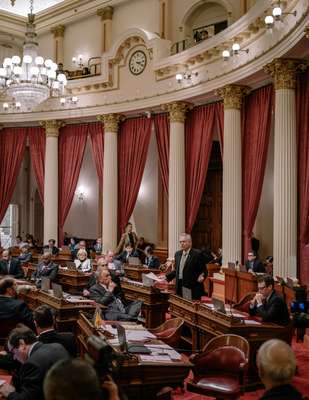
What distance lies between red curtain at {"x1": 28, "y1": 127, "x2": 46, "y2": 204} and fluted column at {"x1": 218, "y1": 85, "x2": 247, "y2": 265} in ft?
22.1

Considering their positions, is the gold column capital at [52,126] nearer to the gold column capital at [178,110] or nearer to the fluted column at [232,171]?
the gold column capital at [178,110]

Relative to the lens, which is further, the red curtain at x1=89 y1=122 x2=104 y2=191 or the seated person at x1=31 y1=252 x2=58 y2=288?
the red curtain at x1=89 y1=122 x2=104 y2=191

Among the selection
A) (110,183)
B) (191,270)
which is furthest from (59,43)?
(191,270)

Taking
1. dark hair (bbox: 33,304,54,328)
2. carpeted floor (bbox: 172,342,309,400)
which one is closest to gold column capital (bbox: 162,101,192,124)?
carpeted floor (bbox: 172,342,309,400)

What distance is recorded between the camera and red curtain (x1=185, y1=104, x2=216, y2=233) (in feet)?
39.1

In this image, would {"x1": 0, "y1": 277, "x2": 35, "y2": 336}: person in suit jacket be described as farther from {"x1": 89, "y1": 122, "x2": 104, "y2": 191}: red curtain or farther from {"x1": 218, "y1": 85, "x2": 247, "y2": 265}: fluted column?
{"x1": 89, "y1": 122, "x2": 104, "y2": 191}: red curtain

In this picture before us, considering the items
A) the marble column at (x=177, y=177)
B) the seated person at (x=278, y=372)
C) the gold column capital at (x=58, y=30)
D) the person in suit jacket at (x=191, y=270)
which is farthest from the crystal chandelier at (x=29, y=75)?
the seated person at (x=278, y=372)

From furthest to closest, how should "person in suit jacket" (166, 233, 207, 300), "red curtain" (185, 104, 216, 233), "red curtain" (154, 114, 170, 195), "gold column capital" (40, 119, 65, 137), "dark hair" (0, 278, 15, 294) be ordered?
"gold column capital" (40, 119, 65, 137) → "red curtain" (154, 114, 170, 195) → "red curtain" (185, 104, 216, 233) → "person in suit jacket" (166, 233, 207, 300) → "dark hair" (0, 278, 15, 294)

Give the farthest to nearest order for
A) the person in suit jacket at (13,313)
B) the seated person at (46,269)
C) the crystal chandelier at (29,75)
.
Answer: the crystal chandelier at (29,75) < the seated person at (46,269) < the person in suit jacket at (13,313)

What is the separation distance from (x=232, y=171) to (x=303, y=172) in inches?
86.4

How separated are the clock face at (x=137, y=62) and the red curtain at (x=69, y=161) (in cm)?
246

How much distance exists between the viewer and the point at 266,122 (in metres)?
9.96

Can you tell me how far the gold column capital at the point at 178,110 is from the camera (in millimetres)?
12234

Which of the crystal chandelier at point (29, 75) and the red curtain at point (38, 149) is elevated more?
the crystal chandelier at point (29, 75)
